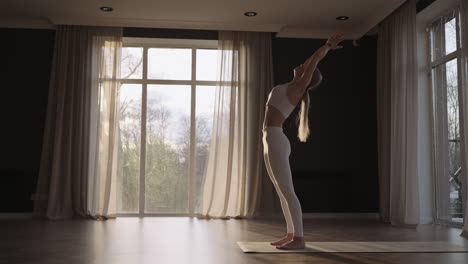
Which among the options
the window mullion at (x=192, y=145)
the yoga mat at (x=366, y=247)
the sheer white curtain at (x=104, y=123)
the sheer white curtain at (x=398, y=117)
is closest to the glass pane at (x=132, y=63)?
the sheer white curtain at (x=104, y=123)

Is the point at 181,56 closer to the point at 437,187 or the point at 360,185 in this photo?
the point at 360,185

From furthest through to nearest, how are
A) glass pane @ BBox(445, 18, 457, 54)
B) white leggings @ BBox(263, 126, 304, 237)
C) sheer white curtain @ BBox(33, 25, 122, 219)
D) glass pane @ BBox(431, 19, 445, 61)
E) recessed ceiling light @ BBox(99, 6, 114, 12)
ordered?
sheer white curtain @ BBox(33, 25, 122, 219) → recessed ceiling light @ BBox(99, 6, 114, 12) → glass pane @ BBox(431, 19, 445, 61) → glass pane @ BBox(445, 18, 457, 54) → white leggings @ BBox(263, 126, 304, 237)

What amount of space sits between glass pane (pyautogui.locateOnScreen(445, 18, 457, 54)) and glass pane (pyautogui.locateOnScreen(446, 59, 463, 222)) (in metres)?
0.15

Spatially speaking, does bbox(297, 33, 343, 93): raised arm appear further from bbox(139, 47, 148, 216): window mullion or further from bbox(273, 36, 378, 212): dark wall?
bbox(139, 47, 148, 216): window mullion

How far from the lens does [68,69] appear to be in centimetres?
633

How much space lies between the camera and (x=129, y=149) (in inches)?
264

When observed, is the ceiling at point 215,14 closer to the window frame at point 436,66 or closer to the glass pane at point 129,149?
the window frame at point 436,66

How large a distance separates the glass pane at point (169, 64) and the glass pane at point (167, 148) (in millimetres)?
154

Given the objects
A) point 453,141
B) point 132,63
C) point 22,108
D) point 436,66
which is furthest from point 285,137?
point 22,108

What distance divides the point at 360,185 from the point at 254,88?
1932mm

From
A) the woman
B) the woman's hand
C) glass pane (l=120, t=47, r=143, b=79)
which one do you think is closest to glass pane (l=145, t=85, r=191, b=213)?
glass pane (l=120, t=47, r=143, b=79)

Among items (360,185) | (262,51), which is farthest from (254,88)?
(360,185)

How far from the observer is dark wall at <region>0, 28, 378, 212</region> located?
6.30 m

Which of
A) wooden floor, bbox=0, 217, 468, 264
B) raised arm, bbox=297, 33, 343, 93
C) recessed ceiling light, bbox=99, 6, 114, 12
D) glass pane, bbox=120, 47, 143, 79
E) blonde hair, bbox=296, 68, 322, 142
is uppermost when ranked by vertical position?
recessed ceiling light, bbox=99, 6, 114, 12
